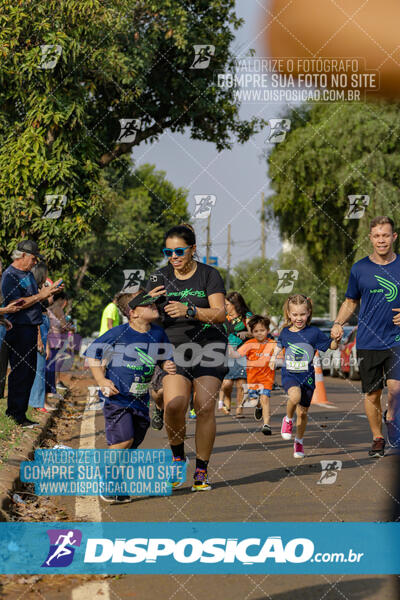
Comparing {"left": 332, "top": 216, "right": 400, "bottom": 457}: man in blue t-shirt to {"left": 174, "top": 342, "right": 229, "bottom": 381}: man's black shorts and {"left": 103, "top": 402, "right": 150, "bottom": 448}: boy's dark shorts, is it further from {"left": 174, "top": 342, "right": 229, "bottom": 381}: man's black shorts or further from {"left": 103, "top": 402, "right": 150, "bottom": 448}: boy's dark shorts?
{"left": 103, "top": 402, "right": 150, "bottom": 448}: boy's dark shorts

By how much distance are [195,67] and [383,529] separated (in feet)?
51.8

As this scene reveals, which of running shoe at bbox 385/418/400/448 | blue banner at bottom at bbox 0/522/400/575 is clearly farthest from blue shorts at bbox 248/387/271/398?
blue banner at bottom at bbox 0/522/400/575

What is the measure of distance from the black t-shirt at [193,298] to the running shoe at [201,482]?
38.6 inches

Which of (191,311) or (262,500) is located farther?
(191,311)

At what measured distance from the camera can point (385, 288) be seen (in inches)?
335

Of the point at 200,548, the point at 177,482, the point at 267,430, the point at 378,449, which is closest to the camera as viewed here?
the point at 200,548

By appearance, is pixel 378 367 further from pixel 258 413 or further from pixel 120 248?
pixel 120 248

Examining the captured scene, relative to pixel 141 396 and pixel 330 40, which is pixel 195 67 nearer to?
pixel 330 40

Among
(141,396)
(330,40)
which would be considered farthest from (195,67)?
(141,396)

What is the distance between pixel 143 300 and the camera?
6.76 meters

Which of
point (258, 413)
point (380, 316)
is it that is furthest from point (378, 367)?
point (258, 413)

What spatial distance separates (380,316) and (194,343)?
2277 millimetres

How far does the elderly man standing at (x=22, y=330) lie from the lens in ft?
31.4

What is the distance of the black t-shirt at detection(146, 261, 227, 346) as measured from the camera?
277 inches
